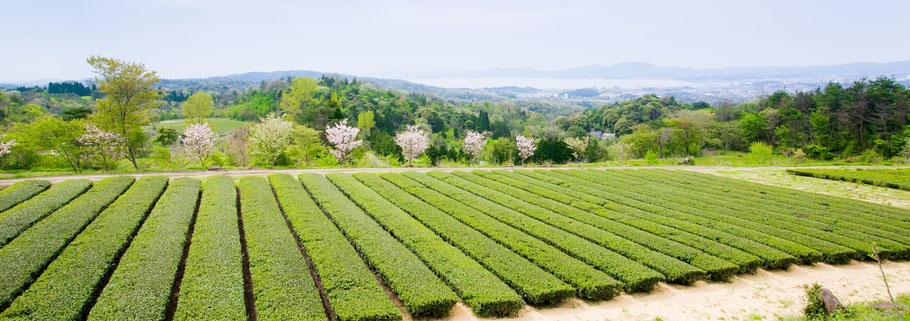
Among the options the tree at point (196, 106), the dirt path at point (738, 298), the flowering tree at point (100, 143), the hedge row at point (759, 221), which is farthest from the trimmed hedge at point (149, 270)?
the tree at point (196, 106)

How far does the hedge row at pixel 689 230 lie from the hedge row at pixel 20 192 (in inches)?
960

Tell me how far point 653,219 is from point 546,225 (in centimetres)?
561

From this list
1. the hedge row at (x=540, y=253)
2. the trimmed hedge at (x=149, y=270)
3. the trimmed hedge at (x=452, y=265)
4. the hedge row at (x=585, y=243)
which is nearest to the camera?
the trimmed hedge at (x=149, y=270)

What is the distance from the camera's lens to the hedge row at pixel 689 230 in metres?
13.6

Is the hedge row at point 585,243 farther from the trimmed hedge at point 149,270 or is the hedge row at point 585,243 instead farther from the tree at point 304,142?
the tree at point 304,142

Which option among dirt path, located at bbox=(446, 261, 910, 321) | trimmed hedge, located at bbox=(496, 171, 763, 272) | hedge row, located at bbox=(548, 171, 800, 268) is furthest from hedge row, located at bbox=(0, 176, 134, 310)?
hedge row, located at bbox=(548, 171, 800, 268)

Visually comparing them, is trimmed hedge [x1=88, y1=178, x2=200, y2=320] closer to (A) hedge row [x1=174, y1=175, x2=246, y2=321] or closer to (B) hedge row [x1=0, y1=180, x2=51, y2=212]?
(A) hedge row [x1=174, y1=175, x2=246, y2=321]

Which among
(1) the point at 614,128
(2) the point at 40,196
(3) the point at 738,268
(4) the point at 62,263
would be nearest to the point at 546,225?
(3) the point at 738,268

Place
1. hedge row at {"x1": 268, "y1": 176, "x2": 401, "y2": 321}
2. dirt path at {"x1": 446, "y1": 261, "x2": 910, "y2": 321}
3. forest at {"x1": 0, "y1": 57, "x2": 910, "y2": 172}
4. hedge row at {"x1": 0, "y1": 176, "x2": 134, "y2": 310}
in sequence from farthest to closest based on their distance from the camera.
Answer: forest at {"x1": 0, "y1": 57, "x2": 910, "y2": 172} → dirt path at {"x1": 446, "y1": 261, "x2": 910, "y2": 321} → hedge row at {"x1": 0, "y1": 176, "x2": 134, "y2": 310} → hedge row at {"x1": 268, "y1": 176, "x2": 401, "y2": 321}

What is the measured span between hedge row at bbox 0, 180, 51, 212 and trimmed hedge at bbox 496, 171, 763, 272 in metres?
23.1

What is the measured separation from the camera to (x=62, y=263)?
1047cm

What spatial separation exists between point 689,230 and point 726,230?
1.75m

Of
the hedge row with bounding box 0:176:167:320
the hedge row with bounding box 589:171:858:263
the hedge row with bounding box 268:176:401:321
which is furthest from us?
the hedge row with bounding box 589:171:858:263

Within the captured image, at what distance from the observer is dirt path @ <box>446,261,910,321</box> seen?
10.5 meters
